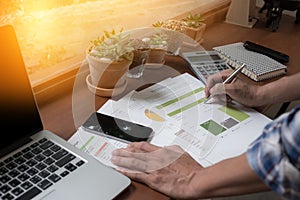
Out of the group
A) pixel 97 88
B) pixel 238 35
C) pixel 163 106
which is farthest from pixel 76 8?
pixel 238 35

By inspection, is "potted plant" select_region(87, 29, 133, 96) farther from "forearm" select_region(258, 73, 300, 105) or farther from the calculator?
"forearm" select_region(258, 73, 300, 105)

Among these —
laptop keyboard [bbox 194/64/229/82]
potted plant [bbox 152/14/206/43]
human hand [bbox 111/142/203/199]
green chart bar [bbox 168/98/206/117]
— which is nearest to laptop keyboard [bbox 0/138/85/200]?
human hand [bbox 111/142/203/199]

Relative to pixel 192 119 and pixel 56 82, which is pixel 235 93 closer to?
pixel 192 119

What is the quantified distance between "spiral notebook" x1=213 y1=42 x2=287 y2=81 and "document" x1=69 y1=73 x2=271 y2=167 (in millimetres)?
209

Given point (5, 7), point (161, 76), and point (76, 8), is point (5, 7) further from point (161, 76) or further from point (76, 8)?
point (161, 76)

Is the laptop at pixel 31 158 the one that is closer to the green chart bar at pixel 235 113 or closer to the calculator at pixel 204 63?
the green chart bar at pixel 235 113

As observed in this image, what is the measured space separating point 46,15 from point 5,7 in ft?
0.59

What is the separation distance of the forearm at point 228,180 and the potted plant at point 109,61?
0.38 metres

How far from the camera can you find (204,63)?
1.18m

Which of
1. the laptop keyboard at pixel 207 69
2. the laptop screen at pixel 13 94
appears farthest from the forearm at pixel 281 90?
the laptop screen at pixel 13 94

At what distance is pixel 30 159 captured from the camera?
0.69 metres

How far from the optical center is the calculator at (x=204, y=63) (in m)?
1.12

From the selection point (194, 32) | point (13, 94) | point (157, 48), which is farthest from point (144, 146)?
point (194, 32)

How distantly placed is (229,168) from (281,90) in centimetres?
53
